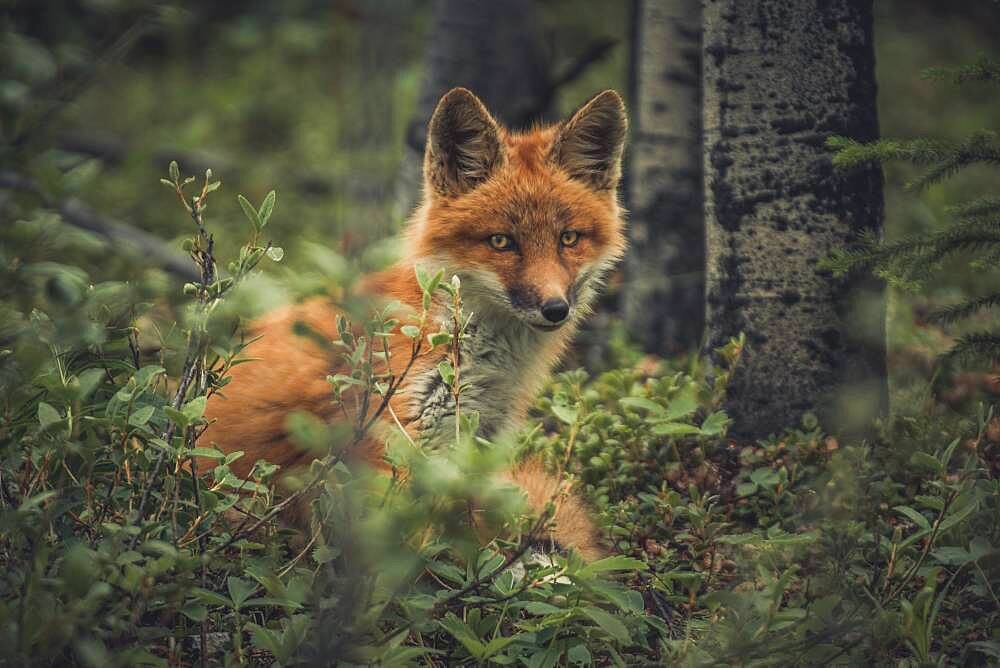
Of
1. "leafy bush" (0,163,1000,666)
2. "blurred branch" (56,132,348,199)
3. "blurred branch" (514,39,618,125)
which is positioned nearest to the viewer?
"leafy bush" (0,163,1000,666)

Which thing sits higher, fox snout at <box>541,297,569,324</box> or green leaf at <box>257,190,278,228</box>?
green leaf at <box>257,190,278,228</box>

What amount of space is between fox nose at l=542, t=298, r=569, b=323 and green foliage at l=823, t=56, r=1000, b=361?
1060 mm

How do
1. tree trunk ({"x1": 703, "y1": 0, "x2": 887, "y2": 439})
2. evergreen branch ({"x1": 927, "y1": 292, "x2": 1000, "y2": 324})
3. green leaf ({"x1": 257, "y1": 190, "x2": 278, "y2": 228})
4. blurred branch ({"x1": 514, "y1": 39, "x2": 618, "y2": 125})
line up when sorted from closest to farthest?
1. green leaf ({"x1": 257, "y1": 190, "x2": 278, "y2": 228})
2. evergreen branch ({"x1": 927, "y1": 292, "x2": 1000, "y2": 324})
3. tree trunk ({"x1": 703, "y1": 0, "x2": 887, "y2": 439})
4. blurred branch ({"x1": 514, "y1": 39, "x2": 618, "y2": 125})

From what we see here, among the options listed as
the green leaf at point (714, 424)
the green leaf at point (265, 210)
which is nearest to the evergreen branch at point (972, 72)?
the green leaf at point (714, 424)

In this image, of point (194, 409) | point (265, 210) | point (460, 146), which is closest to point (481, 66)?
point (460, 146)

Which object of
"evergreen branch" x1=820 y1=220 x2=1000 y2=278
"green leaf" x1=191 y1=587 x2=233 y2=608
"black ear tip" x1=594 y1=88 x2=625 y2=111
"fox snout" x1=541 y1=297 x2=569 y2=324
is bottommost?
"green leaf" x1=191 y1=587 x2=233 y2=608

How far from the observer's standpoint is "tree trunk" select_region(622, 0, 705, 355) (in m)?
4.85

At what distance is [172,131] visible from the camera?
31.1 ft

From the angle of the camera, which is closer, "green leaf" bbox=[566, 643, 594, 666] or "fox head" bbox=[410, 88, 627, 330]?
"green leaf" bbox=[566, 643, 594, 666]

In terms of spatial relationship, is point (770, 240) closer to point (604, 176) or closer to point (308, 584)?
point (604, 176)

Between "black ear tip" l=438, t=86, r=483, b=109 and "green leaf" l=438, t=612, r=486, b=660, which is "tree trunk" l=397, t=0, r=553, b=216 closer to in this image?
"black ear tip" l=438, t=86, r=483, b=109

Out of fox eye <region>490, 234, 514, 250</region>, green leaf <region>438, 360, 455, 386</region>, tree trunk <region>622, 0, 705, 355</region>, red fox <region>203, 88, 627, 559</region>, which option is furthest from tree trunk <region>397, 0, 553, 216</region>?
green leaf <region>438, 360, 455, 386</region>

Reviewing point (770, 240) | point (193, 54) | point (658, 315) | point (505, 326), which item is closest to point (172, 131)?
point (193, 54)

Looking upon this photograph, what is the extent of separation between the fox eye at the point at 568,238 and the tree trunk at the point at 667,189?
1.42 meters
